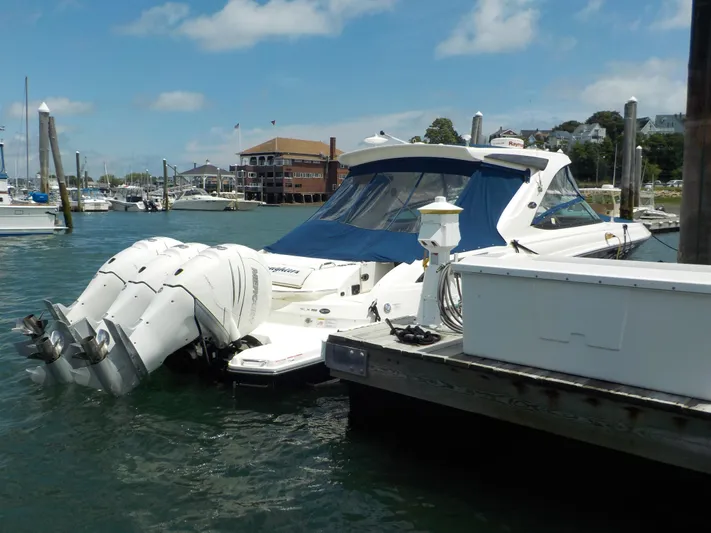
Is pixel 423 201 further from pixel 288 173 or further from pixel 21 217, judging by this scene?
pixel 288 173

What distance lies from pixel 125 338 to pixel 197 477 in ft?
4.89

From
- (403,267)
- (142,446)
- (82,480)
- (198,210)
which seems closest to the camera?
(82,480)

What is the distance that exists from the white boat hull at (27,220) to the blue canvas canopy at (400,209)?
25.0 meters

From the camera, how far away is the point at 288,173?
3642 inches

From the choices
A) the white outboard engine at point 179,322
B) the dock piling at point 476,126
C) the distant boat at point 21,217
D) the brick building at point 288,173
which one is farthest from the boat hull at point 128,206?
the white outboard engine at point 179,322

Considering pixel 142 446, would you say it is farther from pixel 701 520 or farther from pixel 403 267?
pixel 701 520

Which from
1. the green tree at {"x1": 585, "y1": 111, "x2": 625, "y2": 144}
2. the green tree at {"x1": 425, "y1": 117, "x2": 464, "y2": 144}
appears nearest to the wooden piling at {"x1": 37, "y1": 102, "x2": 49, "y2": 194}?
the green tree at {"x1": 425, "y1": 117, "x2": 464, "y2": 144}

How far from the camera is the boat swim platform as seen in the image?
367 cm

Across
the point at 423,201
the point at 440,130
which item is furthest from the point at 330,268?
the point at 440,130

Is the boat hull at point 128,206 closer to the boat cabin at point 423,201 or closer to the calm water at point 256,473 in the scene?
the boat cabin at point 423,201

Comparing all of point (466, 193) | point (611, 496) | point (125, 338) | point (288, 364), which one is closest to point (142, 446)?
point (125, 338)

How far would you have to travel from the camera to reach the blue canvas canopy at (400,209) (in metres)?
7.86

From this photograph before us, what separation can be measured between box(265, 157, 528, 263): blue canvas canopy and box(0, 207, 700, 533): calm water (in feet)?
7.07

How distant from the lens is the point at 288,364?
18.9 ft
